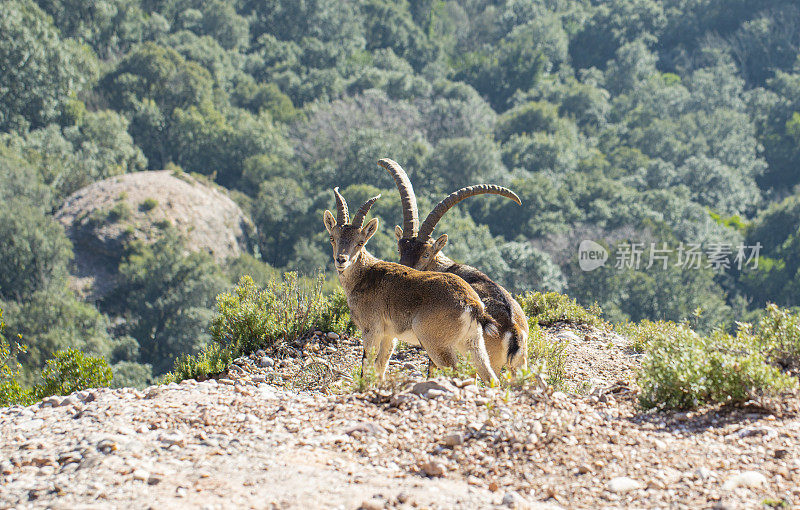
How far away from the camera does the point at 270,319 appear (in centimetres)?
1122

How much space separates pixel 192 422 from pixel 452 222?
167 feet

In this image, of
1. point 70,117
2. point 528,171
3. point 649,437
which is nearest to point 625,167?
point 528,171

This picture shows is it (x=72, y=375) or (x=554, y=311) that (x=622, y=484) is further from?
(x=554, y=311)

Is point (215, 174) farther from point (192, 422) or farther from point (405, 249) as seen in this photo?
point (192, 422)

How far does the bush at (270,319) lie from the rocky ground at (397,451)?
355 centimetres

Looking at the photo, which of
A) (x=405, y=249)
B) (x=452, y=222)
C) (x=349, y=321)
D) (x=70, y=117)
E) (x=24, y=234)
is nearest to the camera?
(x=405, y=249)

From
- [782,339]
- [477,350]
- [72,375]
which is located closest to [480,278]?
[477,350]

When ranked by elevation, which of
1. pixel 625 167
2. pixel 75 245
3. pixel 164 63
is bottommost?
pixel 75 245

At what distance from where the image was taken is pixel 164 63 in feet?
229

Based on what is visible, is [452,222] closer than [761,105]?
Yes

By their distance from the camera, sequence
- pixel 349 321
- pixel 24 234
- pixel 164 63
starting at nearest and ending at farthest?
pixel 349 321 < pixel 24 234 < pixel 164 63

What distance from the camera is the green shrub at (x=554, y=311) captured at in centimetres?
1309

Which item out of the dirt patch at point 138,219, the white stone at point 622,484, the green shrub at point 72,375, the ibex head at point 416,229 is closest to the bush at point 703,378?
the white stone at point 622,484

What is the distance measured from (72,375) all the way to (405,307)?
4599 millimetres
